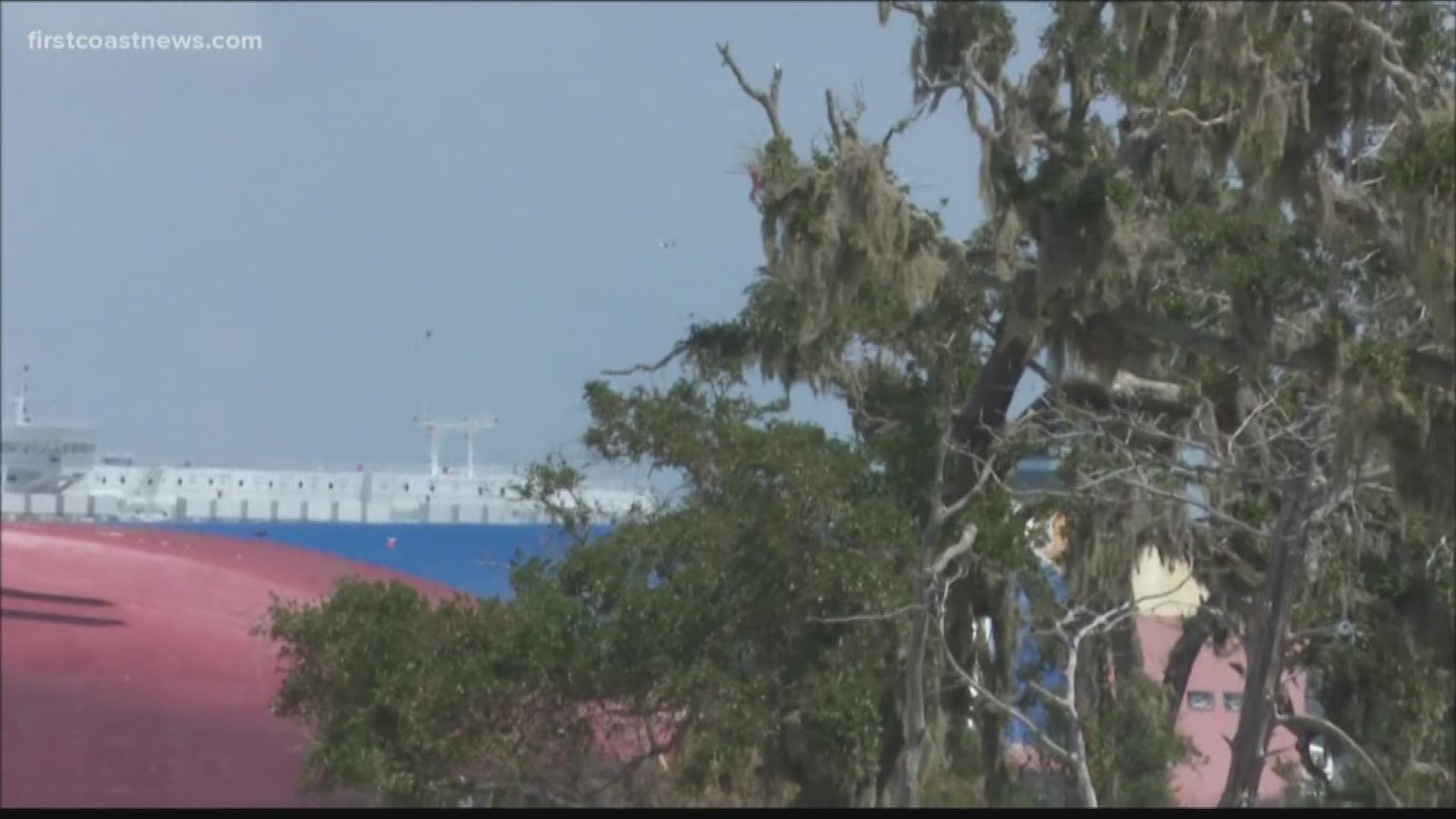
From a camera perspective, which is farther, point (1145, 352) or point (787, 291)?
point (787, 291)

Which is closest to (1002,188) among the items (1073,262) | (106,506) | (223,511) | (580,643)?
(1073,262)

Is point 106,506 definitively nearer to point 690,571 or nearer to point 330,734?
point 330,734

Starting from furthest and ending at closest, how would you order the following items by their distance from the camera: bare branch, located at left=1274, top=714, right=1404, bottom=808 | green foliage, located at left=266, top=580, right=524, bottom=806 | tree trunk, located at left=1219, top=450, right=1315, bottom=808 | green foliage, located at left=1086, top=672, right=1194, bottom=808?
green foliage, located at left=1086, top=672, right=1194, bottom=808, green foliage, located at left=266, top=580, right=524, bottom=806, tree trunk, located at left=1219, top=450, right=1315, bottom=808, bare branch, located at left=1274, top=714, right=1404, bottom=808

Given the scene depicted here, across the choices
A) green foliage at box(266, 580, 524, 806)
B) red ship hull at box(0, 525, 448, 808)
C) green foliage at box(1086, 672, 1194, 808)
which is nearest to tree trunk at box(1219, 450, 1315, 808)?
green foliage at box(1086, 672, 1194, 808)

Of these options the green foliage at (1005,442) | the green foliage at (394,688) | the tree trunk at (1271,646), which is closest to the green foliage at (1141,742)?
the green foliage at (1005,442)

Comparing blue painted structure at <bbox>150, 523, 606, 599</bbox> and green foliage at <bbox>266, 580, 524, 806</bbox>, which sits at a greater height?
blue painted structure at <bbox>150, 523, 606, 599</bbox>

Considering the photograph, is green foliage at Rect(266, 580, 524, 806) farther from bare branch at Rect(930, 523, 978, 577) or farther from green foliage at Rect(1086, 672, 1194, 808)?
green foliage at Rect(1086, 672, 1194, 808)

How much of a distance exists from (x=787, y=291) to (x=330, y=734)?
5.03 meters

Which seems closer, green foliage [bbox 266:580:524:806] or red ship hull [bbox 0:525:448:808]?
green foliage [bbox 266:580:524:806]

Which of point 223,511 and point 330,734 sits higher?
point 223,511

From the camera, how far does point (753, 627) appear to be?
1439 centimetres

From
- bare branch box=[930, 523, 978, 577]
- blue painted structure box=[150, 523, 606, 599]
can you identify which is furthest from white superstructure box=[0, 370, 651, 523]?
bare branch box=[930, 523, 978, 577]

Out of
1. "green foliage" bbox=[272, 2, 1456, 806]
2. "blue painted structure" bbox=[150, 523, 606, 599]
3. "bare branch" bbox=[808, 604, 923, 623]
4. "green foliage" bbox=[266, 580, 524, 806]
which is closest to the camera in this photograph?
"green foliage" bbox=[272, 2, 1456, 806]

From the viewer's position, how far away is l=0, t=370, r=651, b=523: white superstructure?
566 inches
